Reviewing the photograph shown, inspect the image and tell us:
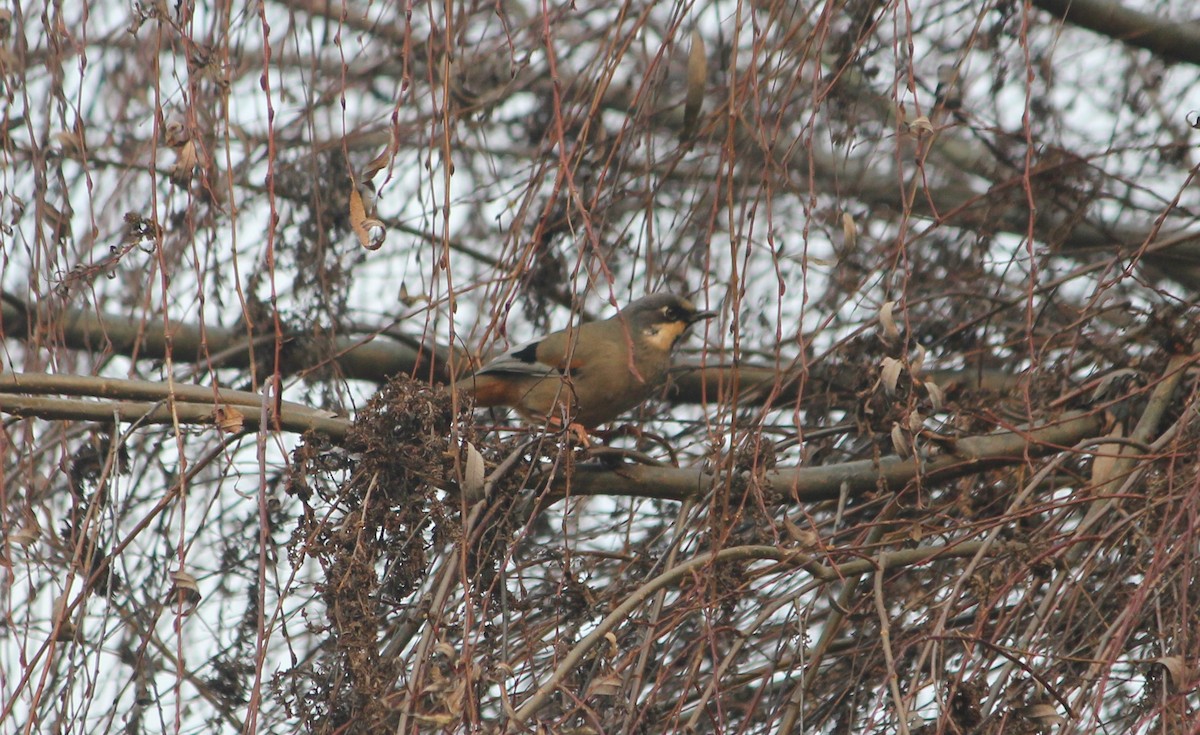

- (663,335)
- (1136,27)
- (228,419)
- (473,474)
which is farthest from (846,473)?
(1136,27)

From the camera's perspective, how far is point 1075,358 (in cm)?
586

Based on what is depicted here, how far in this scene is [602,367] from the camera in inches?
256

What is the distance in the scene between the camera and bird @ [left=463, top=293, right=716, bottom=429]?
625 centimetres

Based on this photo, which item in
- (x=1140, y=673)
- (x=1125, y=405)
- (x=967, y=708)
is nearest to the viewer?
(x=967, y=708)

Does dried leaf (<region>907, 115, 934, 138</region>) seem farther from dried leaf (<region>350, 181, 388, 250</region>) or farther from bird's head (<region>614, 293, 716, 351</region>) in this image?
bird's head (<region>614, 293, 716, 351</region>)

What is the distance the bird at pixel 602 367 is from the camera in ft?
20.5

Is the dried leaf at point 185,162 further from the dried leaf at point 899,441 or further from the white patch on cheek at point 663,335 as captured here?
the white patch on cheek at point 663,335

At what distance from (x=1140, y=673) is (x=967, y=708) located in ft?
2.66

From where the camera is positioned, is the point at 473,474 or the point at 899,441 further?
the point at 899,441

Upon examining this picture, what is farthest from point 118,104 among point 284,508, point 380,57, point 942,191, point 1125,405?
point 1125,405

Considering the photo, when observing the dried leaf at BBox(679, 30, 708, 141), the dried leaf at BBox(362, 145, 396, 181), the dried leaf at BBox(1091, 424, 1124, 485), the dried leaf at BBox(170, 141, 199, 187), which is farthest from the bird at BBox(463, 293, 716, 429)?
the dried leaf at BBox(362, 145, 396, 181)

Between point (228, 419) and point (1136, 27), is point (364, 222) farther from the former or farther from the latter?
point (1136, 27)

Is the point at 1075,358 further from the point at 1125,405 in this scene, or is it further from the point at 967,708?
the point at 967,708

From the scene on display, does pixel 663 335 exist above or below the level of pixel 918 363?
above
